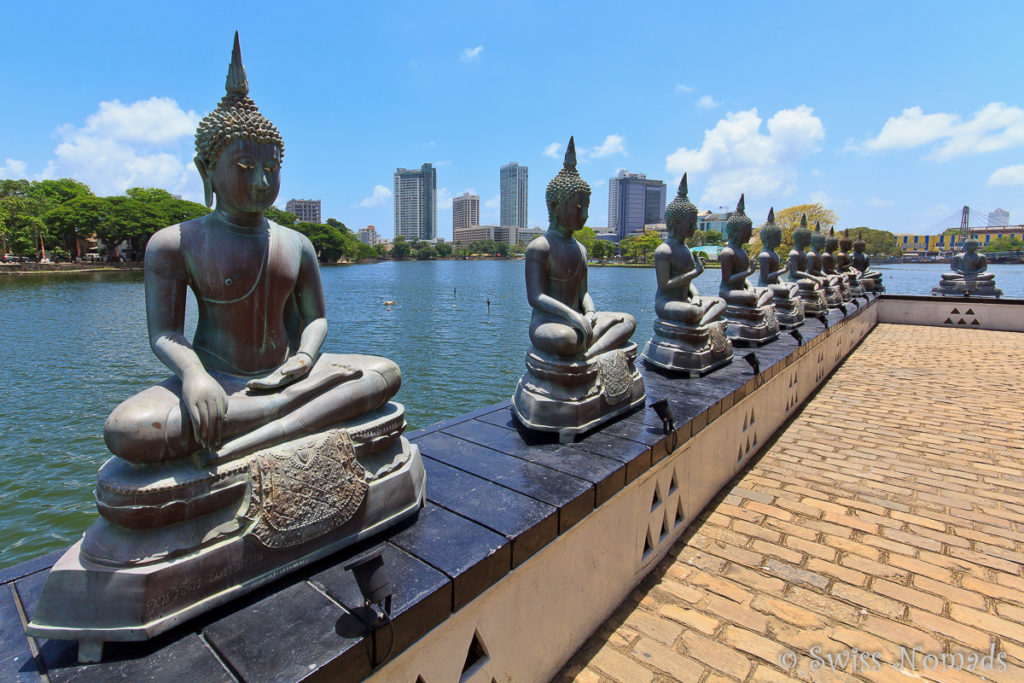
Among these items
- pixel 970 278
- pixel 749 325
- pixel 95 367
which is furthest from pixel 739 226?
pixel 970 278

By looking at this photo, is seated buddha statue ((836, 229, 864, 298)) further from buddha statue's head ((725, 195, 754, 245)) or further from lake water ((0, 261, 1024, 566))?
buddha statue's head ((725, 195, 754, 245))

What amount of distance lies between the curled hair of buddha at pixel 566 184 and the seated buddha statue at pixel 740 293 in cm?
390

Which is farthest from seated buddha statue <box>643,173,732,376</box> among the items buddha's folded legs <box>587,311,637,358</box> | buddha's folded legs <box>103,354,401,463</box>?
buddha's folded legs <box>103,354,401,463</box>

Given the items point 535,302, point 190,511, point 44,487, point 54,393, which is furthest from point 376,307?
point 190,511

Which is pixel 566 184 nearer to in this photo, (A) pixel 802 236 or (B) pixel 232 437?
(B) pixel 232 437

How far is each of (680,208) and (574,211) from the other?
208 centimetres

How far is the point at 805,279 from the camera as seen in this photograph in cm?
995

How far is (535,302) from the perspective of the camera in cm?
402

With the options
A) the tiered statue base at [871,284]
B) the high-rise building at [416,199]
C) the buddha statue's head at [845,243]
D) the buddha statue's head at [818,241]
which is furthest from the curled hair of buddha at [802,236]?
the high-rise building at [416,199]

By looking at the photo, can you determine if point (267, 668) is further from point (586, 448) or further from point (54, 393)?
point (54, 393)

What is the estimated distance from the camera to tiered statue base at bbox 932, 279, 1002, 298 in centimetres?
1642

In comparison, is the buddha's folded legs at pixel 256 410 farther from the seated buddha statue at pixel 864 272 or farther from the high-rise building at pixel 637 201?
the high-rise building at pixel 637 201

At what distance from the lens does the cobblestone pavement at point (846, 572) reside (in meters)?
2.86

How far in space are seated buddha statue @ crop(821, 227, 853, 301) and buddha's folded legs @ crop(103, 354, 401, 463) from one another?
1199 cm
